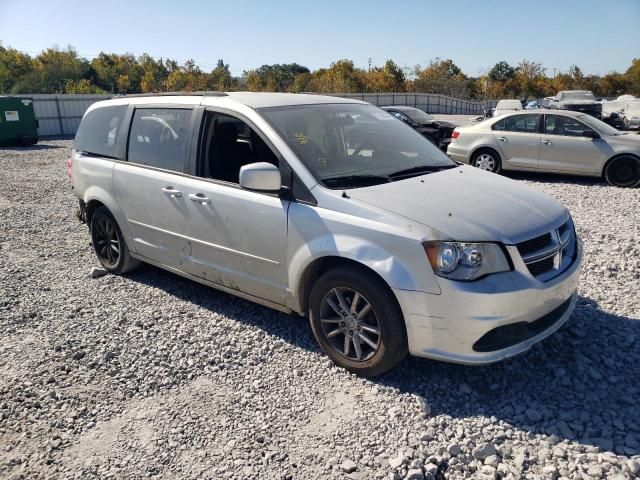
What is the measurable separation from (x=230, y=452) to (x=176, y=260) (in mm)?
2198

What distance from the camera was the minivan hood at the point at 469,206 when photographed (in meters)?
3.17

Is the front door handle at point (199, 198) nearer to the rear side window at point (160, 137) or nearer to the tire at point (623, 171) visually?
the rear side window at point (160, 137)

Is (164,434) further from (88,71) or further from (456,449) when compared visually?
(88,71)

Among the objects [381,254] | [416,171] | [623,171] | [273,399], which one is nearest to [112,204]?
[273,399]

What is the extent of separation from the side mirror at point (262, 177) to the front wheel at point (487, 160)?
8.70 metres

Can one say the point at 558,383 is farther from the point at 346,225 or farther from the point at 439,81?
the point at 439,81

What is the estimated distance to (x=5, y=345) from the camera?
421 centimetres

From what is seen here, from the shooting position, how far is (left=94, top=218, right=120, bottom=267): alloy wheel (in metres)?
5.51

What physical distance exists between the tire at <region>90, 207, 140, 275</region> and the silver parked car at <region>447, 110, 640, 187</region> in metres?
8.42

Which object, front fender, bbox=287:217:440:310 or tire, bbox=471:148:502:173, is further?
tire, bbox=471:148:502:173

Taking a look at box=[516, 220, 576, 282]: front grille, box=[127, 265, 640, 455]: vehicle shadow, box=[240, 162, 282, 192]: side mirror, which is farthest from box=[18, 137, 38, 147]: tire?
box=[516, 220, 576, 282]: front grille

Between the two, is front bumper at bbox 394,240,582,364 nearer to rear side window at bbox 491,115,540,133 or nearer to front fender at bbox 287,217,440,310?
front fender at bbox 287,217,440,310

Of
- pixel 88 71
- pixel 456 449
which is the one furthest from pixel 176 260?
pixel 88 71

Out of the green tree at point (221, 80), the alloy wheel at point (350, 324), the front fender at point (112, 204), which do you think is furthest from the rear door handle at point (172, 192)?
the green tree at point (221, 80)
